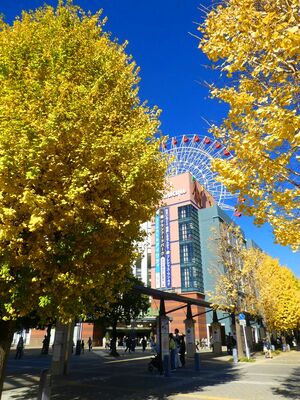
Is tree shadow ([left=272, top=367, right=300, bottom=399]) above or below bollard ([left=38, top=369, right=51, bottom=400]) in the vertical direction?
below

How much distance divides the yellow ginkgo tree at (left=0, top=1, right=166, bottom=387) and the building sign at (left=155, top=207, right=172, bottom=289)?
46676 mm

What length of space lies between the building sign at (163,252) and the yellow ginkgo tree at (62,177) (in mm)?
46676

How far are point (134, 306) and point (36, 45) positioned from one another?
93.2 ft

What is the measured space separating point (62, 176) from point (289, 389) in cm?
1090

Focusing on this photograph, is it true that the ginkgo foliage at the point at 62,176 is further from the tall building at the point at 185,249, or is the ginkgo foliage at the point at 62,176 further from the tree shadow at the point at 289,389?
the tall building at the point at 185,249

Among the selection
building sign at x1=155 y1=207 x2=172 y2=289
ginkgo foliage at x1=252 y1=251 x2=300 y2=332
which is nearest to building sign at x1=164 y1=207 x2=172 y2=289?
building sign at x1=155 y1=207 x2=172 y2=289

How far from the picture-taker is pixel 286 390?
10.8 m

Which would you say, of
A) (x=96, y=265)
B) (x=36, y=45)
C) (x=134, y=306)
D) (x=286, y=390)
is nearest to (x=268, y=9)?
(x=36, y=45)

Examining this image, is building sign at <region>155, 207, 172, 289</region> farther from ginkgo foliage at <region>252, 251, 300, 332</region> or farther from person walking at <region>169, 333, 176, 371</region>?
person walking at <region>169, 333, 176, 371</region>

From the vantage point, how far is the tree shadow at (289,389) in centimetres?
989

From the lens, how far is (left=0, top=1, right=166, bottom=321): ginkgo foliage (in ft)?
20.6

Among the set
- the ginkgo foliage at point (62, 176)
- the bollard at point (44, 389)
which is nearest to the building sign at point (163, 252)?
the ginkgo foliage at point (62, 176)

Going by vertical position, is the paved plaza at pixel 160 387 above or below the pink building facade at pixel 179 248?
below

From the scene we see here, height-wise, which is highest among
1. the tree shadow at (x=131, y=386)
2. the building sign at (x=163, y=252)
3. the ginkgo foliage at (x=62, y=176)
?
the building sign at (x=163, y=252)
